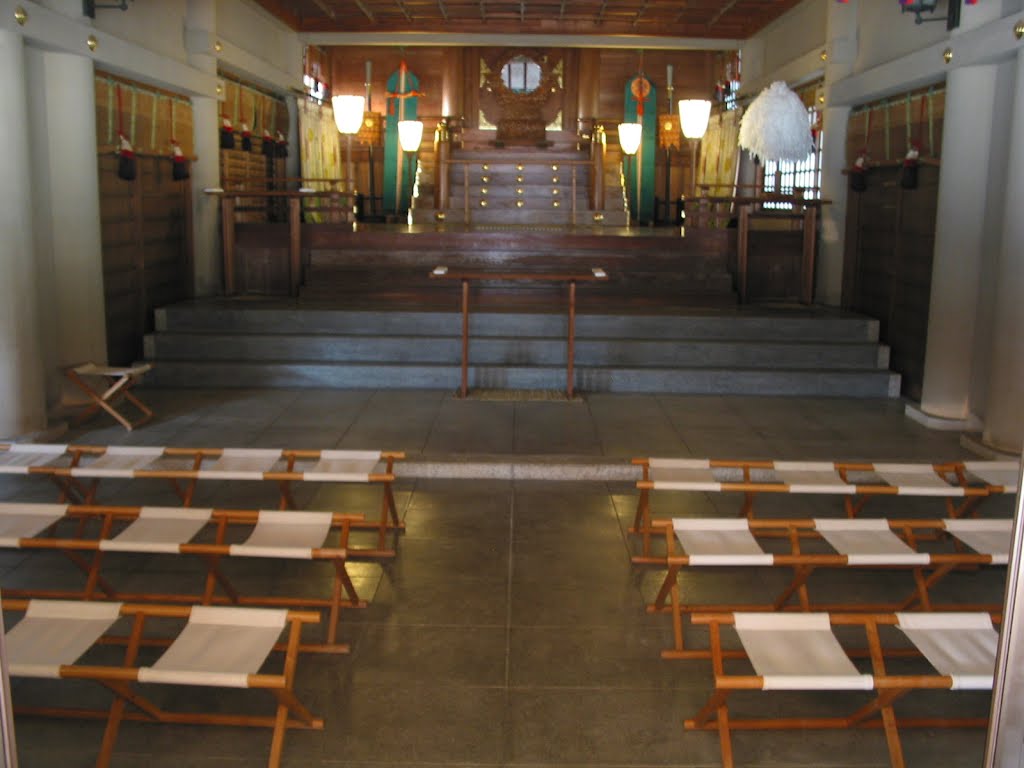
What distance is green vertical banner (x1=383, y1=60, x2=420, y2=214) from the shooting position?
16875 mm

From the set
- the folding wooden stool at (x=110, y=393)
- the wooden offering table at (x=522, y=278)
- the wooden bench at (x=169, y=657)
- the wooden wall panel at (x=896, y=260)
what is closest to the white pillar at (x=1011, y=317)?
the wooden wall panel at (x=896, y=260)

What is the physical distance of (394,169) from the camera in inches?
678

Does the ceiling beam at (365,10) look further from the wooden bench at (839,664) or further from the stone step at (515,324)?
the wooden bench at (839,664)

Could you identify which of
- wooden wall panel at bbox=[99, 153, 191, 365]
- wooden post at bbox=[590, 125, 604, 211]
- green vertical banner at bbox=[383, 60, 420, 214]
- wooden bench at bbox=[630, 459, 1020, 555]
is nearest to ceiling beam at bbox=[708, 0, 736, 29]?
wooden post at bbox=[590, 125, 604, 211]

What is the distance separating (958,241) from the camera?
7.20 m

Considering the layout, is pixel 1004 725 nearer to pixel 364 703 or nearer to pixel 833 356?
pixel 364 703

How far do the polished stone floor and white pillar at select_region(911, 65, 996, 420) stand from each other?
1.62 ft

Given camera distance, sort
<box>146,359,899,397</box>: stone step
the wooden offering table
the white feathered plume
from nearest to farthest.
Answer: the wooden offering table < <box>146,359,899,397</box>: stone step < the white feathered plume

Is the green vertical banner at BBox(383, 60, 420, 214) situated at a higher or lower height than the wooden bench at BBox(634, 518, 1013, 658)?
higher

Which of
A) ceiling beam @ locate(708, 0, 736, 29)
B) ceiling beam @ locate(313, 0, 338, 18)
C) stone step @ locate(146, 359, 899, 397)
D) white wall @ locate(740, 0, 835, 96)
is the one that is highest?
ceiling beam @ locate(313, 0, 338, 18)

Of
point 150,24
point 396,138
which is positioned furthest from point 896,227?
point 396,138

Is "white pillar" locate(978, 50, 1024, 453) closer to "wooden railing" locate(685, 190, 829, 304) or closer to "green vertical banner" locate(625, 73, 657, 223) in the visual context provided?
"wooden railing" locate(685, 190, 829, 304)

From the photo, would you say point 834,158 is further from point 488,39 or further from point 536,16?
point 488,39

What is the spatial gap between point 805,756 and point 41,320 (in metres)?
6.12
